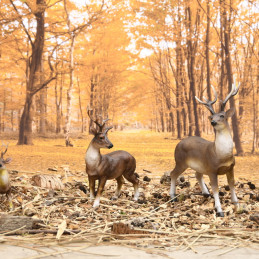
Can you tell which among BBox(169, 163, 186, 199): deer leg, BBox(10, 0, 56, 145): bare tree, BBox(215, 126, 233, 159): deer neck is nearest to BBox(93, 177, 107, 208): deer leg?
BBox(169, 163, 186, 199): deer leg

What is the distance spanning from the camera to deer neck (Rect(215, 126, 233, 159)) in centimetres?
271

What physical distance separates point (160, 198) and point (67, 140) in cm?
650

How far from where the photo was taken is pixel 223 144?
2717 millimetres

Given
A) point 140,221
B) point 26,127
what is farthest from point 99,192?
point 26,127

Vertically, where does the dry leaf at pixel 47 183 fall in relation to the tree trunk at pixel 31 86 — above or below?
below

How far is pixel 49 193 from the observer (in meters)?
3.42

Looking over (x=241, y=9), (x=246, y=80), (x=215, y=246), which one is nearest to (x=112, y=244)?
(x=215, y=246)

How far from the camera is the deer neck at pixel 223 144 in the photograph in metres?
2.71

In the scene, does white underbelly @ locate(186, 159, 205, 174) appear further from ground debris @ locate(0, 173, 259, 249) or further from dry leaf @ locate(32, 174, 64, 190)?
dry leaf @ locate(32, 174, 64, 190)

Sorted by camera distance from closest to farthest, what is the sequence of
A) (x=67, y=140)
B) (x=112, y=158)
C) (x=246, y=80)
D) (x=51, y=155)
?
1. (x=112, y=158)
2. (x=51, y=155)
3. (x=67, y=140)
4. (x=246, y=80)

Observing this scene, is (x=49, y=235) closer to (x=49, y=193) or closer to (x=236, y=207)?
(x=49, y=193)

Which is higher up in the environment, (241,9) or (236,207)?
(241,9)

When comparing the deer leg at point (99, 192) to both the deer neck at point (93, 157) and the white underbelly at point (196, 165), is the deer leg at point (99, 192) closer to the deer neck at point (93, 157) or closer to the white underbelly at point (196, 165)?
the deer neck at point (93, 157)

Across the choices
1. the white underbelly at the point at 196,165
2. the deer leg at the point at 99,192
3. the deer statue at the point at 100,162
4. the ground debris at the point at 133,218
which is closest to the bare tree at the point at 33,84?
the ground debris at the point at 133,218
